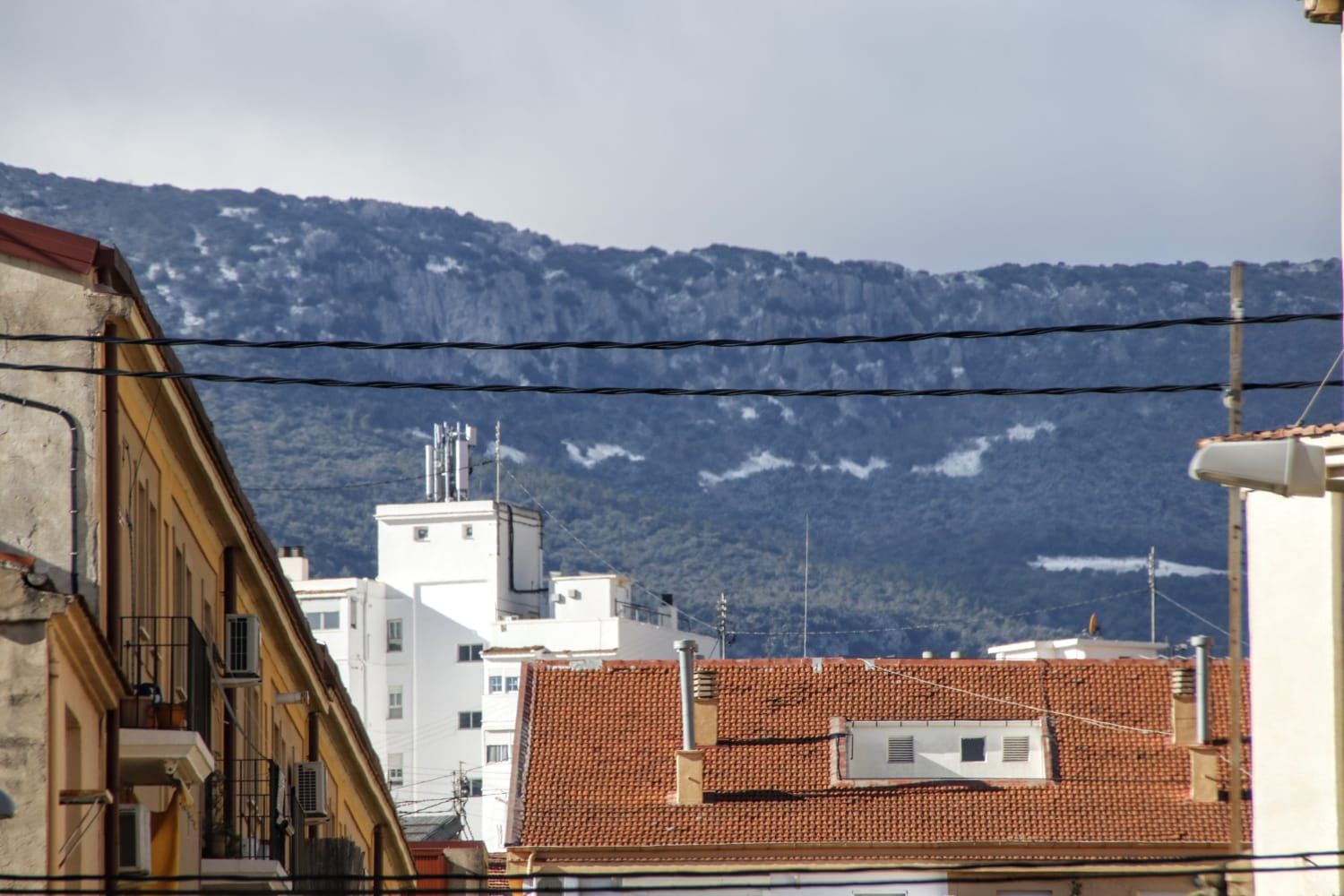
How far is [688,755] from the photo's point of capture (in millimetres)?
47531

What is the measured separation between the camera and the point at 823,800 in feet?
155

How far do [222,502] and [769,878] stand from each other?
21.3m

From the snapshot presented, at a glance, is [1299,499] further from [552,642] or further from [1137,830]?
[552,642]

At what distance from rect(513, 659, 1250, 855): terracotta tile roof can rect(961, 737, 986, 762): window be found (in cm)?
58

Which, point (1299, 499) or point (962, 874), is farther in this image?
point (962, 874)

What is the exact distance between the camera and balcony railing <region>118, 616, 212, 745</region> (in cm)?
1834

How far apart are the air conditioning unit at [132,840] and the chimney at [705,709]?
31.6m

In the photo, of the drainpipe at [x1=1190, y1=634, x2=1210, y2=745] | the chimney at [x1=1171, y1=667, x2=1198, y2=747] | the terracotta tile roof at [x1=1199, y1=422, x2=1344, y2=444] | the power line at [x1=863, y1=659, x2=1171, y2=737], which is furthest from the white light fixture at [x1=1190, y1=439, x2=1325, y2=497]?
the power line at [x1=863, y1=659, x2=1171, y2=737]

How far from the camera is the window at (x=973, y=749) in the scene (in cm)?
4947

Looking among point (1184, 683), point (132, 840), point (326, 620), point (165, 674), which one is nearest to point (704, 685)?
point (1184, 683)

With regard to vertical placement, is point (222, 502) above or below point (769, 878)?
above

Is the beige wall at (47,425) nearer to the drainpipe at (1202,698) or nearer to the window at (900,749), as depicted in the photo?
the window at (900,749)

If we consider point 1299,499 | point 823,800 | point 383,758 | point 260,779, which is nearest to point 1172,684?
point 823,800

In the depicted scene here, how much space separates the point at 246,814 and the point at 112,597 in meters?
11.4
